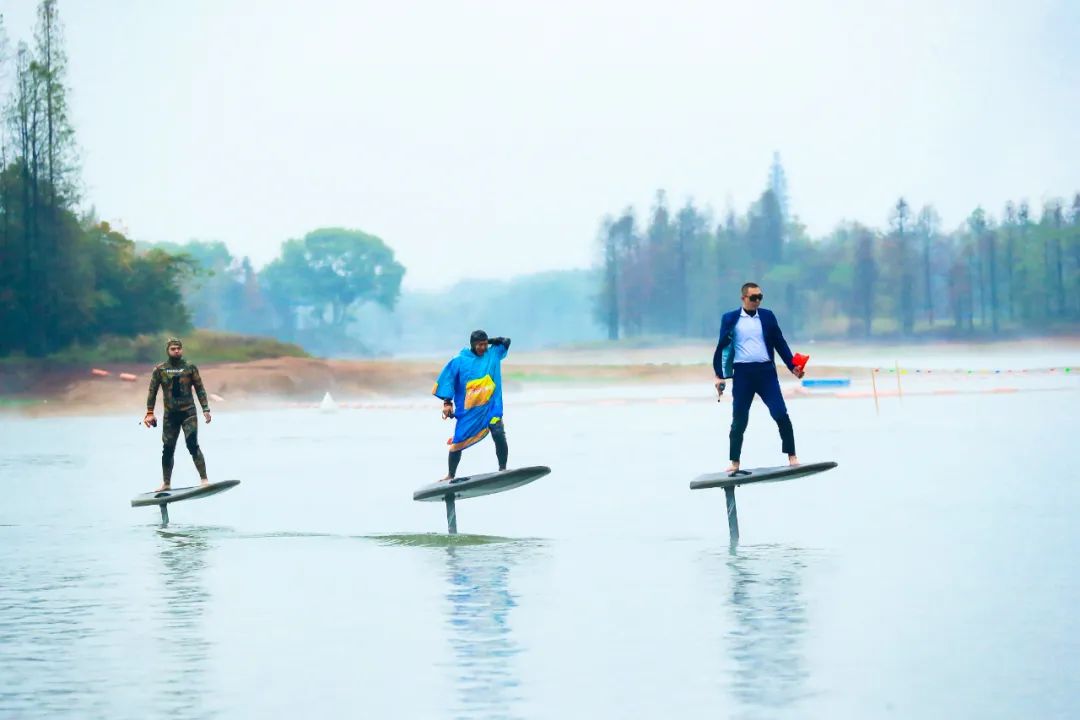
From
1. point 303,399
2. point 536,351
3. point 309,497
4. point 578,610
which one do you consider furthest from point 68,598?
point 536,351

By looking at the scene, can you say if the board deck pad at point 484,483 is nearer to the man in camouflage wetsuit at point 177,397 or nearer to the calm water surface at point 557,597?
the calm water surface at point 557,597

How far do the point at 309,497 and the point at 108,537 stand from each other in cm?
507

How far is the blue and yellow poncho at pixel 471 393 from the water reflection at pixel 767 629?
280 cm

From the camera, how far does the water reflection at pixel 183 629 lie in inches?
396

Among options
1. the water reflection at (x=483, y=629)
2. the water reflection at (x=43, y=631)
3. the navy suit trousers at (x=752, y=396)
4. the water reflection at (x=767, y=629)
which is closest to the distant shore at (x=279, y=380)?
the water reflection at (x=43, y=631)

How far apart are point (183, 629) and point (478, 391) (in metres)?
5.64

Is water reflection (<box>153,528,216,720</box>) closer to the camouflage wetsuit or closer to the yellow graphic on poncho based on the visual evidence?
the camouflage wetsuit

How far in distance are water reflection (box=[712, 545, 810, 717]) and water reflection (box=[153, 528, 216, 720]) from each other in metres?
3.00

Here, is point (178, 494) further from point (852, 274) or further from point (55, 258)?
point (852, 274)

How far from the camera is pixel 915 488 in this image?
2386cm

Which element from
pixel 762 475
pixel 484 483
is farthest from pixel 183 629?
pixel 762 475

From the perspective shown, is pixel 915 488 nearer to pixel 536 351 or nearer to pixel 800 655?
pixel 800 655

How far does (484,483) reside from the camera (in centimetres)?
1681

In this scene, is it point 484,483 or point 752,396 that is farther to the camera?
point 484,483
